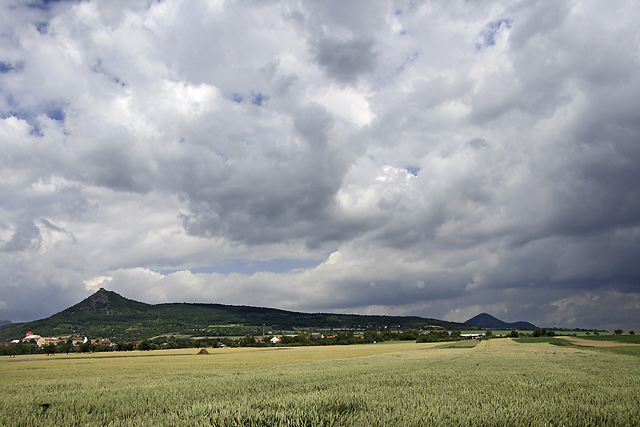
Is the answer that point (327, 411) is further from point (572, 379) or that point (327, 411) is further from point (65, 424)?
point (572, 379)

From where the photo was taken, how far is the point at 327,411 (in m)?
9.82

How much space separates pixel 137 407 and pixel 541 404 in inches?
499

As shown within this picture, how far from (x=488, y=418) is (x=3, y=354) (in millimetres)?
142432

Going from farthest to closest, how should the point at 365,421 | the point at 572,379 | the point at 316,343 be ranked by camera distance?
1. the point at 316,343
2. the point at 572,379
3. the point at 365,421

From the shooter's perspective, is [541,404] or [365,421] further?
[541,404]

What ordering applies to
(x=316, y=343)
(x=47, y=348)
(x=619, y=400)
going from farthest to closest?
(x=316, y=343), (x=47, y=348), (x=619, y=400)

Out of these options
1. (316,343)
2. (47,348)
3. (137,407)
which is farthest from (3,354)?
(137,407)

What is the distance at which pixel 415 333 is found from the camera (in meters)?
176

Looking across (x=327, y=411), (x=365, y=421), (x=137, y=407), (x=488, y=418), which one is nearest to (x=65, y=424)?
(x=137, y=407)

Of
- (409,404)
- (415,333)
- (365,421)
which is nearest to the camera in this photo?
(365,421)

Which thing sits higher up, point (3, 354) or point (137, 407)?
point (137, 407)

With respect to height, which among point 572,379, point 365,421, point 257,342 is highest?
point 365,421

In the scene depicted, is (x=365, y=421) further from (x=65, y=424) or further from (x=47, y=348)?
(x=47, y=348)

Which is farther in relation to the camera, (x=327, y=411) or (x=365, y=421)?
(x=327, y=411)
